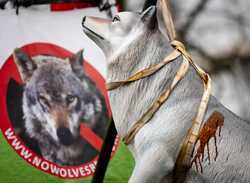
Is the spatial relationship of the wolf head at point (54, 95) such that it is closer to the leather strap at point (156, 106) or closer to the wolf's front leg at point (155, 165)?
the leather strap at point (156, 106)

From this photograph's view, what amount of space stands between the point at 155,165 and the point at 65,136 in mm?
1613

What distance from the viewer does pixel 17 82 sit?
345 cm

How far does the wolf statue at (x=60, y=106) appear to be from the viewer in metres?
3.46

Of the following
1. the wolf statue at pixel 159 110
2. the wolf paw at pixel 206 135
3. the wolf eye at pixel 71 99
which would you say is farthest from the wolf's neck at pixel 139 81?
the wolf eye at pixel 71 99

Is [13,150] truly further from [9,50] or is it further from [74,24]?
[74,24]

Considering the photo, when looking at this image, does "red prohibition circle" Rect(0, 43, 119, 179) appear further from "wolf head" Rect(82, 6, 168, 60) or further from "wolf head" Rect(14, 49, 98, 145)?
"wolf head" Rect(82, 6, 168, 60)

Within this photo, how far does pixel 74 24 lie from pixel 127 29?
1374mm

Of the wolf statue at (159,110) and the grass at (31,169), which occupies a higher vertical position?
the wolf statue at (159,110)

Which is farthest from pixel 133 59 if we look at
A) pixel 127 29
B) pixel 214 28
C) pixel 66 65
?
pixel 214 28

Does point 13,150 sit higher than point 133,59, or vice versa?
point 133,59

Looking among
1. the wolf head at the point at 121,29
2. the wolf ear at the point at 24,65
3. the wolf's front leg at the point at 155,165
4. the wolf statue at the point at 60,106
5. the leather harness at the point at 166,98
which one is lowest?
the wolf statue at the point at 60,106

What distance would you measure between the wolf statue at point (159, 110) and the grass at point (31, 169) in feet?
4.61

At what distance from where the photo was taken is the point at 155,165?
1993mm

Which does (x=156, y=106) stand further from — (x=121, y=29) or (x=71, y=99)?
(x=71, y=99)
